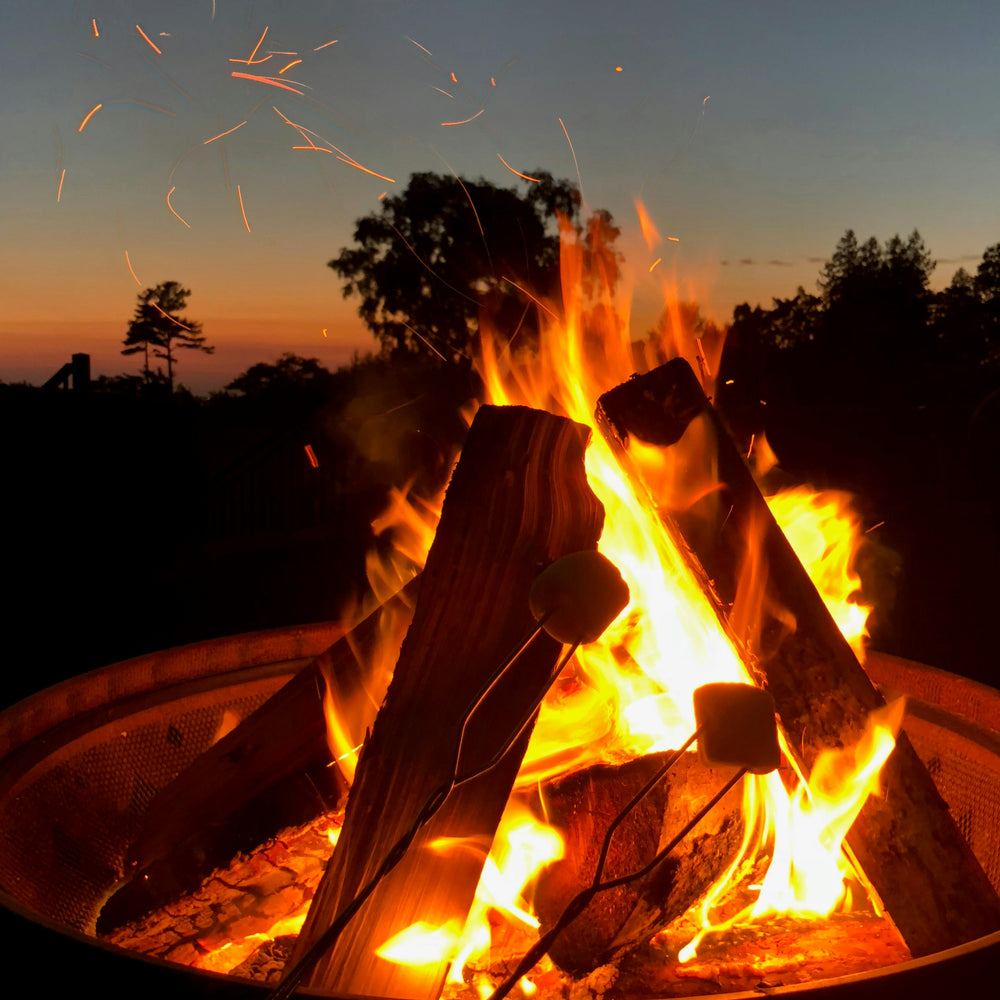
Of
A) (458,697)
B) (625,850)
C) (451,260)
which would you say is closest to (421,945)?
(458,697)

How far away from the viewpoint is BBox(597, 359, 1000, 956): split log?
1.65 meters

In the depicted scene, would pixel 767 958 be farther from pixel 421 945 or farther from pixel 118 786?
pixel 118 786

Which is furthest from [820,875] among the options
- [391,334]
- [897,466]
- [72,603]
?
[391,334]

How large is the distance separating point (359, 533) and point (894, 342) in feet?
137

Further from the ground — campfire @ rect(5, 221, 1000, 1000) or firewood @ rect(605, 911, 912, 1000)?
campfire @ rect(5, 221, 1000, 1000)

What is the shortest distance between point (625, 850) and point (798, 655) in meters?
0.56

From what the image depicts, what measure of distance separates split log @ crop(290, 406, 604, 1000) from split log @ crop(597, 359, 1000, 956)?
0.96 ft

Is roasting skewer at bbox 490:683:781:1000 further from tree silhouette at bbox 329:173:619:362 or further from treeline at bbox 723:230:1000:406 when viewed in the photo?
treeline at bbox 723:230:1000:406

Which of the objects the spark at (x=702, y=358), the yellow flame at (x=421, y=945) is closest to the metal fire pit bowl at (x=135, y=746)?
the yellow flame at (x=421, y=945)

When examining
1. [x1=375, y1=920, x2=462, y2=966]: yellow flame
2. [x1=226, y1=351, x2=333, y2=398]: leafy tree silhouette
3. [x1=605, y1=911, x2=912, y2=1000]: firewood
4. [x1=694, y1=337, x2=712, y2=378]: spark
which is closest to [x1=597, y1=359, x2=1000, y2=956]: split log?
[x1=605, y1=911, x2=912, y2=1000]: firewood

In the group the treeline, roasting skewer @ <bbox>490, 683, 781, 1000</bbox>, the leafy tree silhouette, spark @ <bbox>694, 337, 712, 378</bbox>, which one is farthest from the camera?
the treeline

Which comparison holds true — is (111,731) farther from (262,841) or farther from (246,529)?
(246,529)

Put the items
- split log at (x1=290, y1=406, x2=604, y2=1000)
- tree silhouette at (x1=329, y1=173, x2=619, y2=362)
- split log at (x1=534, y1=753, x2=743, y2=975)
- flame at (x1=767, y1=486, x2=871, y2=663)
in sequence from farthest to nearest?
tree silhouette at (x1=329, y1=173, x2=619, y2=362) < flame at (x1=767, y1=486, x2=871, y2=663) < split log at (x1=534, y1=753, x2=743, y2=975) < split log at (x1=290, y1=406, x2=604, y2=1000)

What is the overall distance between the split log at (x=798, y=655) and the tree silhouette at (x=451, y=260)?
8.57 meters
